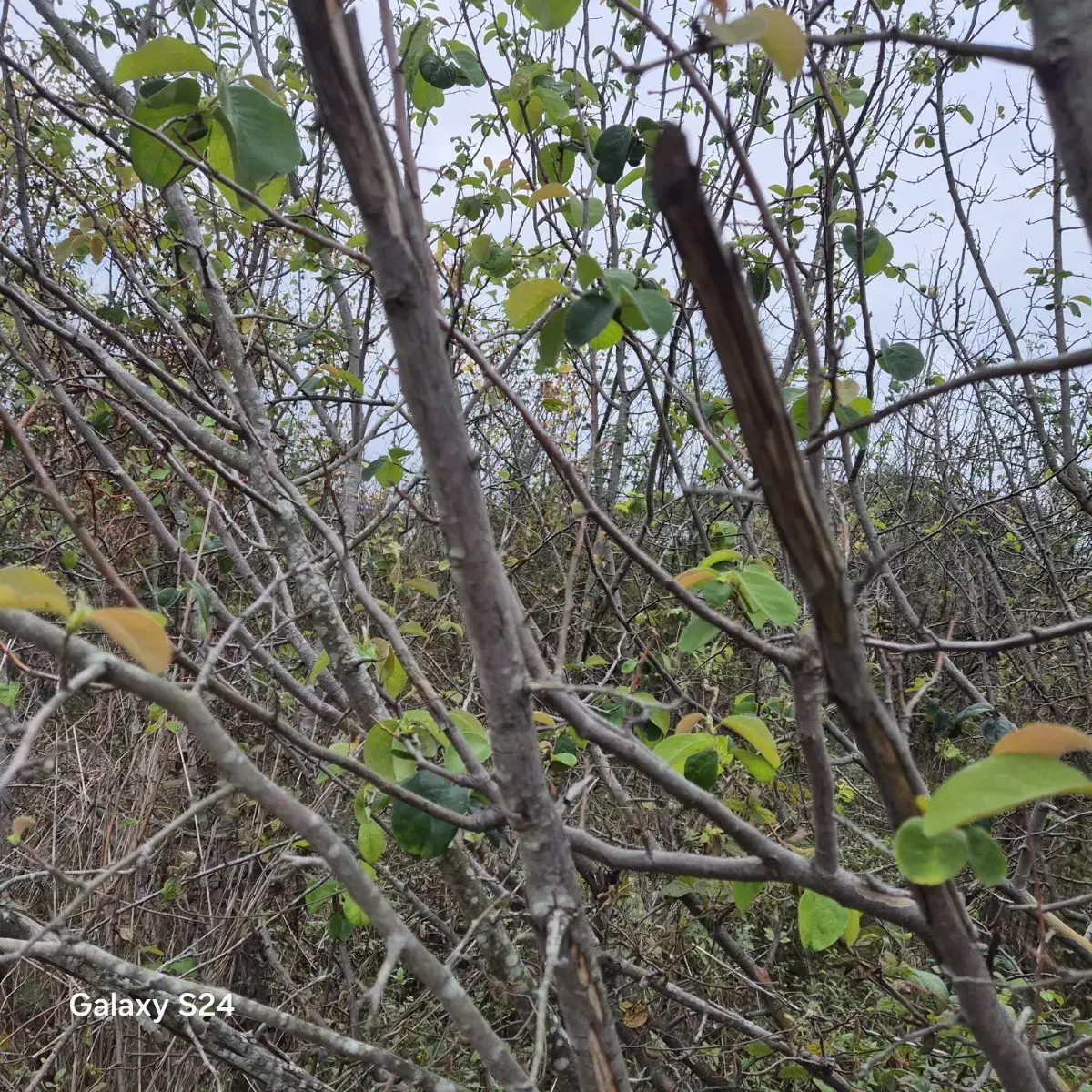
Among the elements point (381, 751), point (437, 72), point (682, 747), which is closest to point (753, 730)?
point (682, 747)

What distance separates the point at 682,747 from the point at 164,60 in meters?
1.07

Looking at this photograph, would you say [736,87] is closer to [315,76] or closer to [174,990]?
[315,76]

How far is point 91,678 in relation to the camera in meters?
0.55

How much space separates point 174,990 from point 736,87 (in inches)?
129

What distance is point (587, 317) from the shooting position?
0.73 metres

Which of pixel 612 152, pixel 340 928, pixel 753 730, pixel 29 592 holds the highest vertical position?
pixel 612 152

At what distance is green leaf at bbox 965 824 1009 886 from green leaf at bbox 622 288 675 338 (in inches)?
21.1

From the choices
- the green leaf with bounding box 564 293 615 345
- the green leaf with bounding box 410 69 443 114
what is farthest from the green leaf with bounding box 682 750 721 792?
the green leaf with bounding box 410 69 443 114

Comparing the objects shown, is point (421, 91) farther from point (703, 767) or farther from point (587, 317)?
point (703, 767)

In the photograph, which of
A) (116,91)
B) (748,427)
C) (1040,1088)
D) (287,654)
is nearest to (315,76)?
(748,427)

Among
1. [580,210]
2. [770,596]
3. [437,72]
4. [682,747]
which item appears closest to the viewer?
[770,596]

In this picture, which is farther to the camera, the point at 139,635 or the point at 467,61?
the point at 467,61

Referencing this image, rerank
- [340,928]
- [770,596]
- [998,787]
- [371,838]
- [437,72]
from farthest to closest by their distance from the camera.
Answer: [340,928], [437,72], [371,838], [770,596], [998,787]

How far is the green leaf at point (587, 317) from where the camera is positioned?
72 cm
